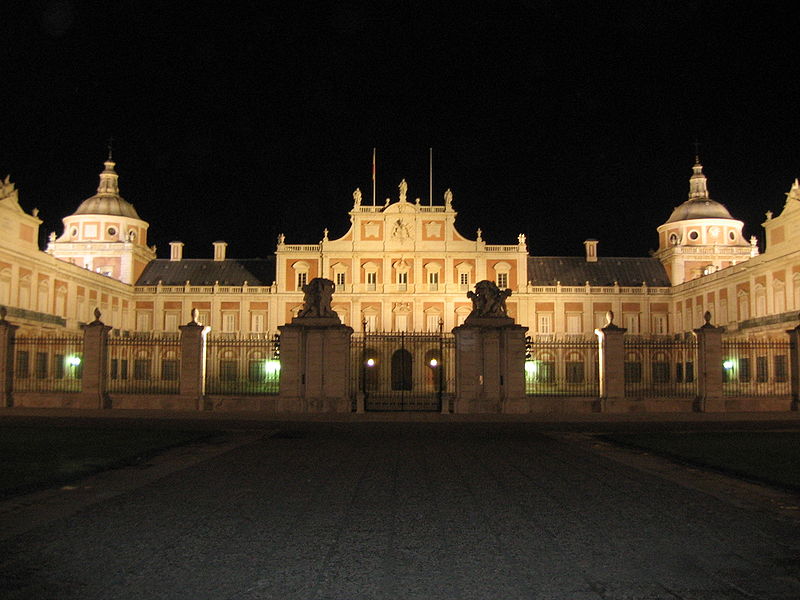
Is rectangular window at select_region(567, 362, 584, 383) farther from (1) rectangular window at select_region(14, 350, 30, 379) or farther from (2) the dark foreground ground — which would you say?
(2) the dark foreground ground

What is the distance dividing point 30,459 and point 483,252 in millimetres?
49902

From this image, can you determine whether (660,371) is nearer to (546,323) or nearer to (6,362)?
(546,323)

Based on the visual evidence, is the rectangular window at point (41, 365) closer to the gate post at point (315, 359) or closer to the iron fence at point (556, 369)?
the gate post at point (315, 359)

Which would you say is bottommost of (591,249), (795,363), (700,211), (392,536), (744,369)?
(392,536)

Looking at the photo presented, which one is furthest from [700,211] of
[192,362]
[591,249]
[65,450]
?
[65,450]

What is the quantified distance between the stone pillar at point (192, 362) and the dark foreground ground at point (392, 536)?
496 inches

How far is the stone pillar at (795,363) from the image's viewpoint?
24.8 meters

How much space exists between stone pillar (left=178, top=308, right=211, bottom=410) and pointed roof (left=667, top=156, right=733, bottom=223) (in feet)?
172

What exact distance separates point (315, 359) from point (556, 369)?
11.8 meters

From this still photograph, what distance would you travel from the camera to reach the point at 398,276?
60.3m

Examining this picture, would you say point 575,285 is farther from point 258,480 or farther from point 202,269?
point 258,480

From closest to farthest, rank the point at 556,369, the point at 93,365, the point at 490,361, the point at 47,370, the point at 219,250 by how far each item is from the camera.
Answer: the point at 490,361 < the point at 93,365 < the point at 556,369 < the point at 47,370 < the point at 219,250

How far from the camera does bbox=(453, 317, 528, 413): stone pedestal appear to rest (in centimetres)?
2370

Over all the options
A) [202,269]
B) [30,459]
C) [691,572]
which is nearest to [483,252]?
[202,269]
